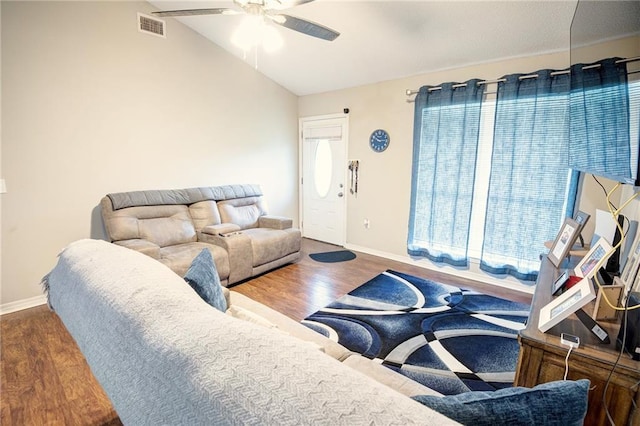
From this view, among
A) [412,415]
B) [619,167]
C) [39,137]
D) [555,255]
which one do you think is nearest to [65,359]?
[39,137]

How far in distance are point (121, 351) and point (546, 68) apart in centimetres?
386

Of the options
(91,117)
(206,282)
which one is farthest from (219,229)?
(206,282)

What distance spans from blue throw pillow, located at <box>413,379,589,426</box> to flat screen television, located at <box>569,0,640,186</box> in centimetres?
93

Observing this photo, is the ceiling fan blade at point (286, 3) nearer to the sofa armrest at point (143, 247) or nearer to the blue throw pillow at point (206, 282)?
the blue throw pillow at point (206, 282)

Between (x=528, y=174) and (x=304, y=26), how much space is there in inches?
99.9

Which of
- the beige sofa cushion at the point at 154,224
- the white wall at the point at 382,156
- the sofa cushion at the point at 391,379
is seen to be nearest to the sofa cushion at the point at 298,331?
the sofa cushion at the point at 391,379

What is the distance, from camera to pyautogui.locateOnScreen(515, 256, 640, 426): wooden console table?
102 centimetres

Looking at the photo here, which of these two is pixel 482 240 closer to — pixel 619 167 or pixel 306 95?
pixel 619 167

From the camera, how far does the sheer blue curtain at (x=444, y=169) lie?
130 inches

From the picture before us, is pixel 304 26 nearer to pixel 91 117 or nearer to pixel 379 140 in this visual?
pixel 379 140

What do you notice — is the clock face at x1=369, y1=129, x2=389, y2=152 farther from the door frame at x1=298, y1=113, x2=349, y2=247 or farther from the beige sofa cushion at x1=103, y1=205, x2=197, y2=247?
the beige sofa cushion at x1=103, y1=205, x2=197, y2=247

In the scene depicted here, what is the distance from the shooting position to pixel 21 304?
2.78 metres

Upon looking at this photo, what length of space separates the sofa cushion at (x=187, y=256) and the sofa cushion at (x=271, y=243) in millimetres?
383

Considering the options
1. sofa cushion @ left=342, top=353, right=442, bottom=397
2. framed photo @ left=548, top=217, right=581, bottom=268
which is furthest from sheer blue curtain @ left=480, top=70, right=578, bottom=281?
sofa cushion @ left=342, top=353, right=442, bottom=397
